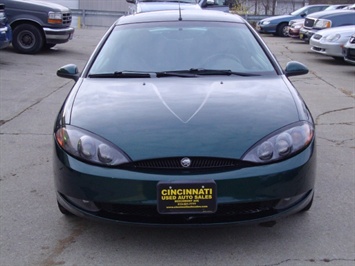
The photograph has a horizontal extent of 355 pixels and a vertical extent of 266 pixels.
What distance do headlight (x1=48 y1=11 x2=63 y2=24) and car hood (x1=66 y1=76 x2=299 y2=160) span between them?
9288 mm

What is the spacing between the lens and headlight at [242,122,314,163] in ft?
10.6

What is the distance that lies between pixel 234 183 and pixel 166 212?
0.44 m

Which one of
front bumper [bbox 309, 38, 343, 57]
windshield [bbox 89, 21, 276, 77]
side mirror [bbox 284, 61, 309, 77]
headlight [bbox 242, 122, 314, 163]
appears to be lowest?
Answer: front bumper [bbox 309, 38, 343, 57]

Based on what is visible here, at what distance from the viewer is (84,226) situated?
384 cm

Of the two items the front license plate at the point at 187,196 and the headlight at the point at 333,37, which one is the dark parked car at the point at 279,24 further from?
the front license plate at the point at 187,196

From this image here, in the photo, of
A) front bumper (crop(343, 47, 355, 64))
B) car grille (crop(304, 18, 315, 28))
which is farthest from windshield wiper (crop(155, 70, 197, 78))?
car grille (crop(304, 18, 315, 28))

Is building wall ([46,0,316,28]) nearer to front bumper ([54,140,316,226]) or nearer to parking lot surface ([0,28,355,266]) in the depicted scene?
parking lot surface ([0,28,355,266])

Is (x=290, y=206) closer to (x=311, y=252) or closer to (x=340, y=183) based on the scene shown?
(x=311, y=252)

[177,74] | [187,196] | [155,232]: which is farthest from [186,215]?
[177,74]

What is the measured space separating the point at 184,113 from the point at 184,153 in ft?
1.38

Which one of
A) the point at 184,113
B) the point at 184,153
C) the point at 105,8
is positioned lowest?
the point at 105,8

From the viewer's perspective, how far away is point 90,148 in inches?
130

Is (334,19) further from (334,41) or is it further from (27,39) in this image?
(27,39)

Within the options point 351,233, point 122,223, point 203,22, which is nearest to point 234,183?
point 122,223
